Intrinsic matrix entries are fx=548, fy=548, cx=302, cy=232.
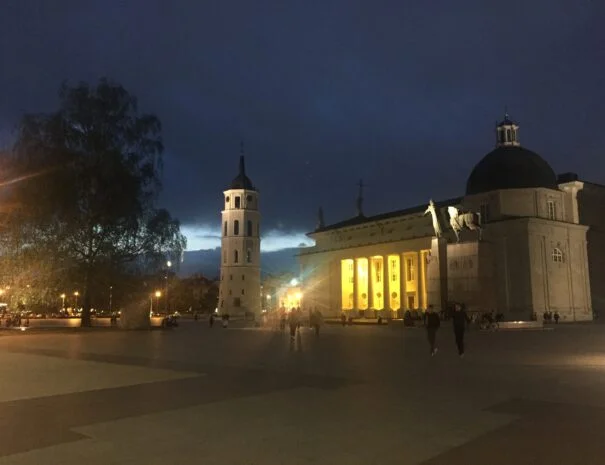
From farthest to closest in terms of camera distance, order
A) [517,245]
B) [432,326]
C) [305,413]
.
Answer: [517,245], [432,326], [305,413]

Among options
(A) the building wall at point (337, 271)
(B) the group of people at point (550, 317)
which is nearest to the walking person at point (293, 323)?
(B) the group of people at point (550, 317)

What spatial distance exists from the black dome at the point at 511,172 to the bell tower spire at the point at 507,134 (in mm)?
2575

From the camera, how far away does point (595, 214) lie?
246ft

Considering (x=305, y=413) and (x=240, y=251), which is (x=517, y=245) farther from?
(x=240, y=251)

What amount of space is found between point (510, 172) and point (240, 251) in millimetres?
61661

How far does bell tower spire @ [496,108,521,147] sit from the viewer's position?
73625mm

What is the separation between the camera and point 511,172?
67.2 metres

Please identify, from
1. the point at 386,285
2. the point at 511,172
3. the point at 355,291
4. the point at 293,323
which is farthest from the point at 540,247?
the point at 293,323

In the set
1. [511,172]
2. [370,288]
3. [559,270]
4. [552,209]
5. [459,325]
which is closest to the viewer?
[459,325]

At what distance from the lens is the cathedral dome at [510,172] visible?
2633 inches

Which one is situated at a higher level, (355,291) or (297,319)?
(355,291)

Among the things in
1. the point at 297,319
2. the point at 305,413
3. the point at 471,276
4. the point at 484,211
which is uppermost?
the point at 484,211

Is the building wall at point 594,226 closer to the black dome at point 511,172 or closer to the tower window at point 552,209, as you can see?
the tower window at point 552,209

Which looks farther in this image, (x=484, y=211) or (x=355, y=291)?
(x=355, y=291)
